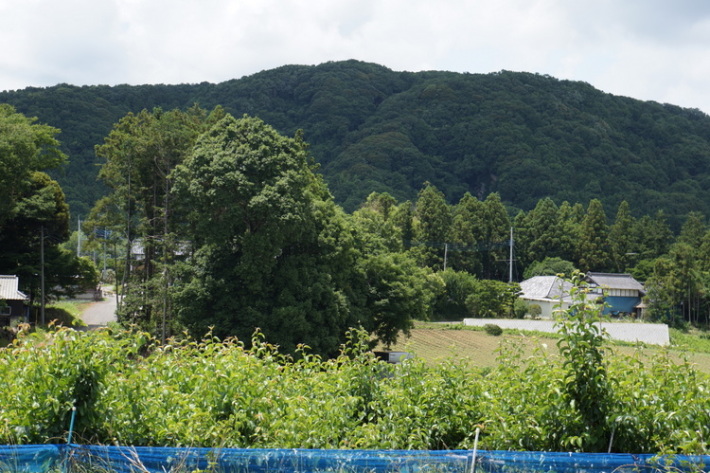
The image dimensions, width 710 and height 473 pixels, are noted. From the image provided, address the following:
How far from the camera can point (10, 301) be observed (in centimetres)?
2591

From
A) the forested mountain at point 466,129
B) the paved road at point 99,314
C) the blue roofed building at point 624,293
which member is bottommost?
the paved road at point 99,314

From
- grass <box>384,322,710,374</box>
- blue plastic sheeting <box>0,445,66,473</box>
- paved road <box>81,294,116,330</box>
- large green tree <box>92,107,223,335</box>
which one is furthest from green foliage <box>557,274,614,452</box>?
paved road <box>81,294,116,330</box>

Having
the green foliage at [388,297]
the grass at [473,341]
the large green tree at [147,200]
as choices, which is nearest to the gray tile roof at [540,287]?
the grass at [473,341]

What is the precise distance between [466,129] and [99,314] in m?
86.1

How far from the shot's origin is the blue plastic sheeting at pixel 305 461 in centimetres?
430

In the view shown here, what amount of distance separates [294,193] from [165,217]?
728 centimetres

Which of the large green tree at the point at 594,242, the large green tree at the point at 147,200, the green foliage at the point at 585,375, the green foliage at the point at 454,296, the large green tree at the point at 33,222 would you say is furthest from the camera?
the large green tree at the point at 594,242

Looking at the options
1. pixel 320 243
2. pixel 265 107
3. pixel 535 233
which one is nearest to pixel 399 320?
pixel 320 243

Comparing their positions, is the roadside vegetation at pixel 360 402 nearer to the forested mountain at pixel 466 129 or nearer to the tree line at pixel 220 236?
the tree line at pixel 220 236

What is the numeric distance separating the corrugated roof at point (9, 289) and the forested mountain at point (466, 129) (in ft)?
167

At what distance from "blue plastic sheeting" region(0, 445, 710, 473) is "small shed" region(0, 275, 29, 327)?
21.5 metres

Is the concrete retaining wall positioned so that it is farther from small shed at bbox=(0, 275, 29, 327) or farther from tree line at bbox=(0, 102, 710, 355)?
small shed at bbox=(0, 275, 29, 327)

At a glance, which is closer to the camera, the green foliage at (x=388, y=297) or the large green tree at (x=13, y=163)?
the large green tree at (x=13, y=163)

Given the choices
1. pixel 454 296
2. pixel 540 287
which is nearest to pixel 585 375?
pixel 454 296
